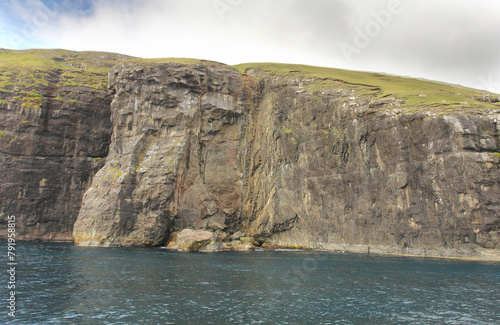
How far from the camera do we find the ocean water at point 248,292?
19172 millimetres

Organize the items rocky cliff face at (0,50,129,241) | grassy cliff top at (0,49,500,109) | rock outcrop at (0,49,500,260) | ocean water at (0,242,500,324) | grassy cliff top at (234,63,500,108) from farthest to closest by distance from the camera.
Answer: rocky cliff face at (0,50,129,241), grassy cliff top at (0,49,500,109), grassy cliff top at (234,63,500,108), rock outcrop at (0,49,500,260), ocean water at (0,242,500,324)

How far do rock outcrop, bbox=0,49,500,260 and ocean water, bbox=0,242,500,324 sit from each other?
1246cm

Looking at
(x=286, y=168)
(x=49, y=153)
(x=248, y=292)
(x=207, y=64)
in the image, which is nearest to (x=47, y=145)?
(x=49, y=153)

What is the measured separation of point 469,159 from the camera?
45500 millimetres

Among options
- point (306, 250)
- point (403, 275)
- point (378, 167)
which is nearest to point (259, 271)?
point (403, 275)

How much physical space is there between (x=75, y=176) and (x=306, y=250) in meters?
46.7

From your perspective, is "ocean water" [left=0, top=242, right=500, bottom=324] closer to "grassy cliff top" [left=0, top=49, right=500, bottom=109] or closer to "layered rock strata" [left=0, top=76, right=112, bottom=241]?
"layered rock strata" [left=0, top=76, right=112, bottom=241]

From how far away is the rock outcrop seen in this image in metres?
47.4

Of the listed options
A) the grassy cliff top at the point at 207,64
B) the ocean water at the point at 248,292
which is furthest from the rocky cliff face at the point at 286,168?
the ocean water at the point at 248,292

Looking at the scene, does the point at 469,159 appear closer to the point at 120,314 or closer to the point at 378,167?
the point at 378,167

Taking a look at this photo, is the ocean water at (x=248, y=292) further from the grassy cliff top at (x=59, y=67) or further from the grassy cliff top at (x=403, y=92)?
the grassy cliff top at (x=59, y=67)

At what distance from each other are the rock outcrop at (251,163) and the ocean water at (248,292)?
12459 millimetres

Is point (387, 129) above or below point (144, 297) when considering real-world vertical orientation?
above

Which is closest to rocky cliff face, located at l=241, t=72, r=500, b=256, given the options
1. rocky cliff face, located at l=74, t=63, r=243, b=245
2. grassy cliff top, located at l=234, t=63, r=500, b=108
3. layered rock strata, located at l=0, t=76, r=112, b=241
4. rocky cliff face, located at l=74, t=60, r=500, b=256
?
rocky cliff face, located at l=74, t=60, r=500, b=256
